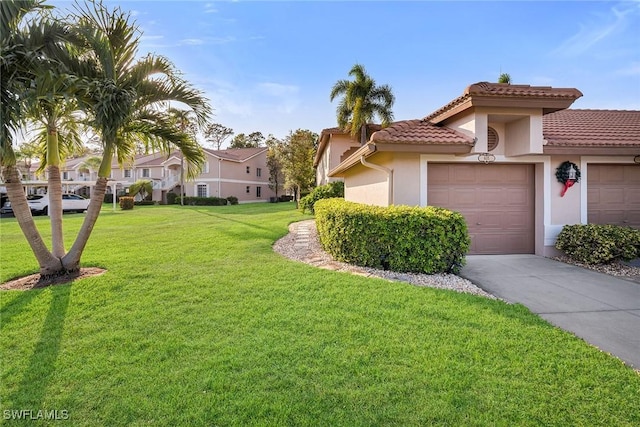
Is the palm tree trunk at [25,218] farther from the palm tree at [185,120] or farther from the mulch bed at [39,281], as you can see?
the palm tree at [185,120]

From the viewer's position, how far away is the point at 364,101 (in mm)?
22453

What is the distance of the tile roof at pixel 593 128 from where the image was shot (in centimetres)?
766

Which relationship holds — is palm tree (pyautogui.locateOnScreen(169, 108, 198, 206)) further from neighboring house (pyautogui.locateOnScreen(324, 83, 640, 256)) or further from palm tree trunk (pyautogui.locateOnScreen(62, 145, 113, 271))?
neighboring house (pyautogui.locateOnScreen(324, 83, 640, 256))

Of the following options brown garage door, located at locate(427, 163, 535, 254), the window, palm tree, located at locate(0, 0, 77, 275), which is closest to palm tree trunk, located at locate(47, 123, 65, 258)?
palm tree, located at locate(0, 0, 77, 275)

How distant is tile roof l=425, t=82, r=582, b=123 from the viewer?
23.0 feet

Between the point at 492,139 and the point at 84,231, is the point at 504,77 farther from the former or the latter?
the point at 84,231

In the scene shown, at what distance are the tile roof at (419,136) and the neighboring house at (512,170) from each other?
0.10 feet

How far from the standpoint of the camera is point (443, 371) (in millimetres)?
2959

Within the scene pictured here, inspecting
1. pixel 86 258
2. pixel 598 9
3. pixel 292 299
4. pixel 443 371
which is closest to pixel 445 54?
pixel 598 9

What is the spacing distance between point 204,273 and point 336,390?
171 inches

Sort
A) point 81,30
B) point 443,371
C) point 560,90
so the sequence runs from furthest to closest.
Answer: point 560,90 < point 81,30 < point 443,371

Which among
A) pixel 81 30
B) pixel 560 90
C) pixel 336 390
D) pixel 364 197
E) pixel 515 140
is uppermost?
pixel 81 30

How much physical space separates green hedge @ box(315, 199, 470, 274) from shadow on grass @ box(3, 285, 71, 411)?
5.03 metres

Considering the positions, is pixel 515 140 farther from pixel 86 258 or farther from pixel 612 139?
pixel 86 258
